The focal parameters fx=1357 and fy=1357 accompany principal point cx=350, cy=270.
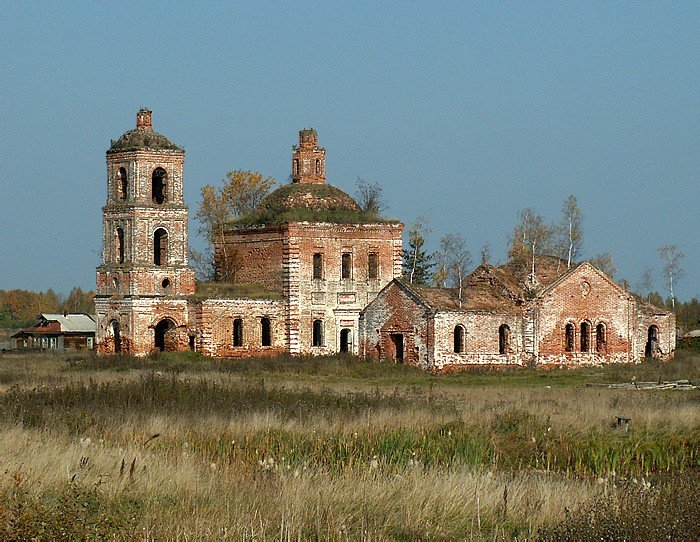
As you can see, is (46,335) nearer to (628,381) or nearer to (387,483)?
(628,381)

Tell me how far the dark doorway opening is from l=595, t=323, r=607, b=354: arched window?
7.23 metres

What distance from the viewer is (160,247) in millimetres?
47562

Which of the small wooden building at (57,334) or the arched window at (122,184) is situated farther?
the small wooden building at (57,334)

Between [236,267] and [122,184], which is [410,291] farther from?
[122,184]

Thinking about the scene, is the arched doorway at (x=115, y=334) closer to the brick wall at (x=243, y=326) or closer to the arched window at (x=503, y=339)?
the brick wall at (x=243, y=326)

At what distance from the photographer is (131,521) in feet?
36.6

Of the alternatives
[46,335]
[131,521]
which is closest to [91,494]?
[131,521]

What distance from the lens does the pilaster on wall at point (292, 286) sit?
156 ft

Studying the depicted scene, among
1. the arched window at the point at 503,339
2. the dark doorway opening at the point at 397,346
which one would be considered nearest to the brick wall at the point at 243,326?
the dark doorway opening at the point at 397,346

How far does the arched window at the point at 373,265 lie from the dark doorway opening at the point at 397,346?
5375 millimetres

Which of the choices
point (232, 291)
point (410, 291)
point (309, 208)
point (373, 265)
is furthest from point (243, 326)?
point (410, 291)

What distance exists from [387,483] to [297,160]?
39.5m

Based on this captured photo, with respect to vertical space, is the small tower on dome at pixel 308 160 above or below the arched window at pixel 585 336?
above

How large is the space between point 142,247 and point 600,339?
53.0 feet
